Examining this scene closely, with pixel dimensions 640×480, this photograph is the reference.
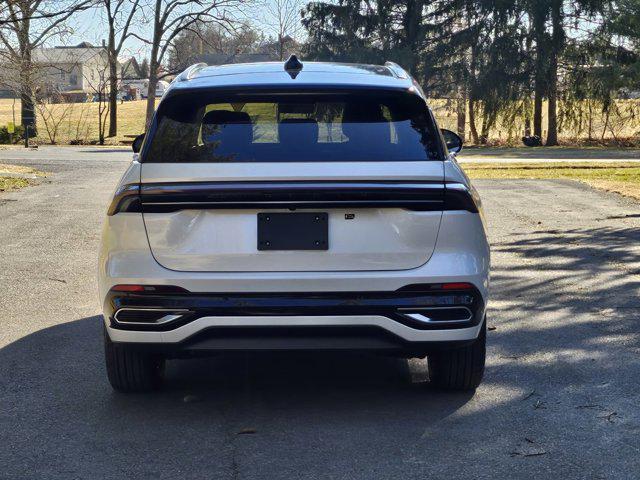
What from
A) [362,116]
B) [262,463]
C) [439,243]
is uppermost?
[362,116]

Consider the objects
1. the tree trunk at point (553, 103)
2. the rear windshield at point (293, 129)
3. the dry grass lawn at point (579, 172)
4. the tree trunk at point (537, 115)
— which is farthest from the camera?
the tree trunk at point (537, 115)

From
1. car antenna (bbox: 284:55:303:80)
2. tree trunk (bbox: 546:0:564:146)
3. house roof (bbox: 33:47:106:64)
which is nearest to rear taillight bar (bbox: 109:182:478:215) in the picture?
car antenna (bbox: 284:55:303:80)

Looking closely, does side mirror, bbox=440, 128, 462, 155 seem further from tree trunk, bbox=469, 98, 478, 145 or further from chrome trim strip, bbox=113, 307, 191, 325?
tree trunk, bbox=469, 98, 478, 145

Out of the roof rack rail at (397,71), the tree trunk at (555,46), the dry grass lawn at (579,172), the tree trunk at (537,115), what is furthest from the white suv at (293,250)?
the tree trunk at (537,115)

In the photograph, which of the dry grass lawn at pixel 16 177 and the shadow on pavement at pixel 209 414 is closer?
the shadow on pavement at pixel 209 414

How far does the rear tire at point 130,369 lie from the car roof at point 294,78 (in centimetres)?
137

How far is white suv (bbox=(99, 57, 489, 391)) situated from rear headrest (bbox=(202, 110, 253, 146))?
0.02 metres

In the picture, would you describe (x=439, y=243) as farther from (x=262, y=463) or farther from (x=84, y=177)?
(x=84, y=177)

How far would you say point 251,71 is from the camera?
551 cm

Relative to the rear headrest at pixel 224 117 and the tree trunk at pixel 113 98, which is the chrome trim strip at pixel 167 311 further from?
the tree trunk at pixel 113 98

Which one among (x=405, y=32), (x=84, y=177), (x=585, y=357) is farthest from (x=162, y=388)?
(x=405, y=32)

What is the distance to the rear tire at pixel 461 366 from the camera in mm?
5156

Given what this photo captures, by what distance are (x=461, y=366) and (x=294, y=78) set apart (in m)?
1.74

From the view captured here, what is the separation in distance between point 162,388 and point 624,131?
1589 inches
